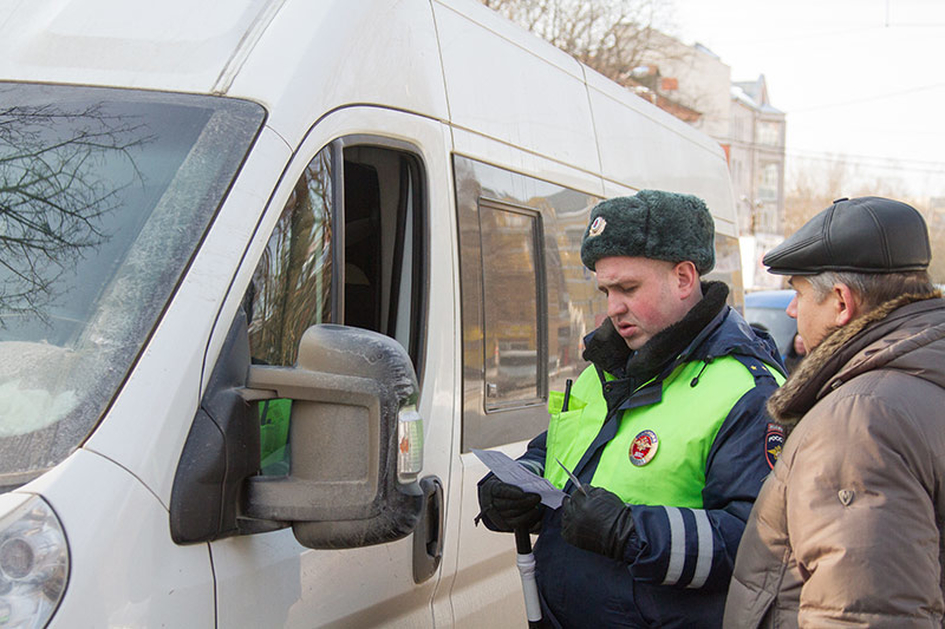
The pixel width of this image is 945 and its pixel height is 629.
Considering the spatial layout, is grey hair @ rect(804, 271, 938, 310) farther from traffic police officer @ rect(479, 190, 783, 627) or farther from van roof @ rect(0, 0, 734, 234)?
van roof @ rect(0, 0, 734, 234)

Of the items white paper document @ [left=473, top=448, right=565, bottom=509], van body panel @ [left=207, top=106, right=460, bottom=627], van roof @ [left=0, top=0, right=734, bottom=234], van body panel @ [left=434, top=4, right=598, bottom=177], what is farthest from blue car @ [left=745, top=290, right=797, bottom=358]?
white paper document @ [left=473, top=448, right=565, bottom=509]

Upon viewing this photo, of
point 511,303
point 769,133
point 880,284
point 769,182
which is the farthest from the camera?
point 769,182

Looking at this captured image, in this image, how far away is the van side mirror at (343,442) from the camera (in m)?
1.99

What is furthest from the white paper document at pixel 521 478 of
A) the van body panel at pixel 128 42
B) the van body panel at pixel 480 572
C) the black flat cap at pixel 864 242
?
the van body panel at pixel 128 42

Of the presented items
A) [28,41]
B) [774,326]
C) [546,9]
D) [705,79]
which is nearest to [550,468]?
[28,41]

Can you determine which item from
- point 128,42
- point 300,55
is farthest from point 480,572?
point 128,42

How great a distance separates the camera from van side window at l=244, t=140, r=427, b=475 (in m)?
2.30

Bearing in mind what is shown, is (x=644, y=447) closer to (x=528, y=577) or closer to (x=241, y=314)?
(x=528, y=577)

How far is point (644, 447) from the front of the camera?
2.46m

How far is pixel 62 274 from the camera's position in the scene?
2.08 metres

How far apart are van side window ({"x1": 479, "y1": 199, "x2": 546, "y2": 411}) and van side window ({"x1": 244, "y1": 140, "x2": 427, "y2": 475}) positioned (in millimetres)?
401

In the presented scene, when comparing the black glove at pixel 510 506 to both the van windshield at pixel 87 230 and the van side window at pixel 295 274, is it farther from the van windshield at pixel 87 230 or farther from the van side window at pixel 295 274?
the van windshield at pixel 87 230

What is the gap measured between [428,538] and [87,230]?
4.07ft

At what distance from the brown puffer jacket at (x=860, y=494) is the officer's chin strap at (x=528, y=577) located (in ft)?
2.29
